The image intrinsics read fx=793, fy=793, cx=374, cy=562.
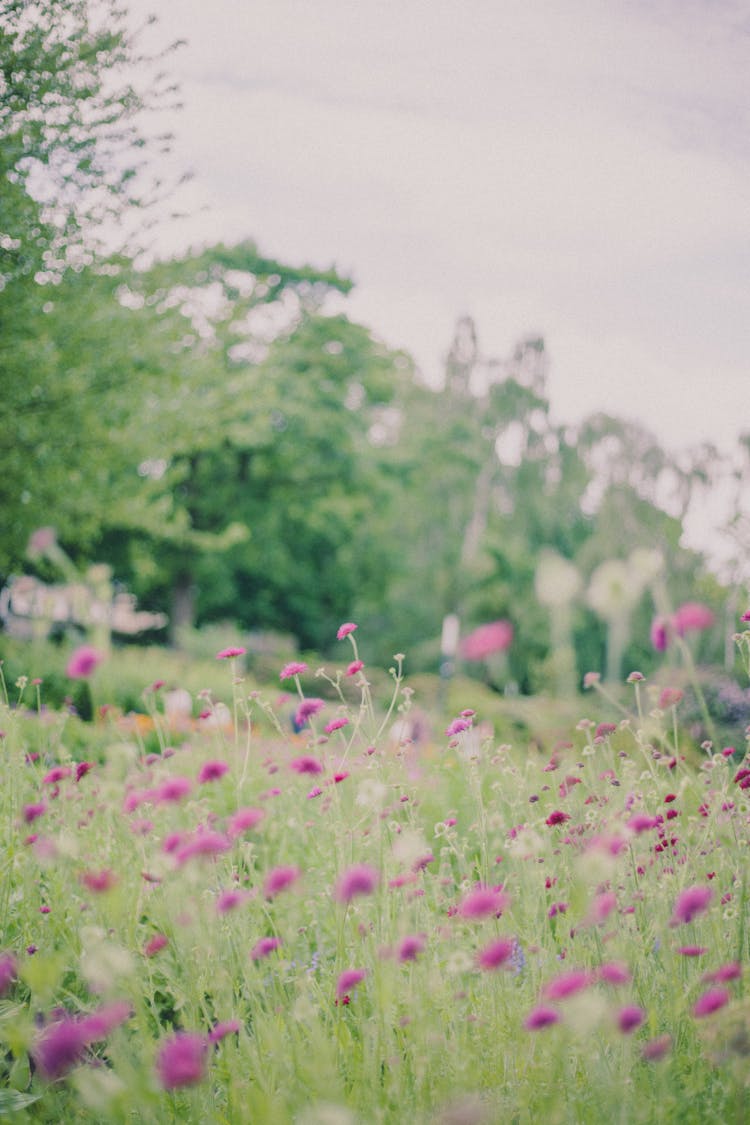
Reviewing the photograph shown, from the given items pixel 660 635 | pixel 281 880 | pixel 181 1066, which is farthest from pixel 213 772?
pixel 660 635

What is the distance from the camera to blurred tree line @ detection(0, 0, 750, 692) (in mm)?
5012

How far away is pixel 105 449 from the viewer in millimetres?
7988

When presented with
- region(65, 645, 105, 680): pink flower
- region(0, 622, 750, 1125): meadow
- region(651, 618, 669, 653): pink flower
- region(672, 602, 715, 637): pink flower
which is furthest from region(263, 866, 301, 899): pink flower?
region(651, 618, 669, 653): pink flower

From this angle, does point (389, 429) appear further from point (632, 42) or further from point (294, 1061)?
point (294, 1061)

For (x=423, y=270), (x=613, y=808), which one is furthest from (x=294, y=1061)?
(x=423, y=270)

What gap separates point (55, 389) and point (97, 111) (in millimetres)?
2088

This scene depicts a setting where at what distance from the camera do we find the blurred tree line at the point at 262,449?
5.01 m

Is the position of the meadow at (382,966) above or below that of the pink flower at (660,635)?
below

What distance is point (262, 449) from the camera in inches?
755

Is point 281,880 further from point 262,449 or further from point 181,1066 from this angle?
point 262,449

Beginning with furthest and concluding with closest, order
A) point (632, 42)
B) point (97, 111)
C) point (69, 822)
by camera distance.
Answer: point (97, 111) < point (632, 42) < point (69, 822)

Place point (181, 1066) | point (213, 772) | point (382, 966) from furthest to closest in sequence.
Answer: point (382, 966) → point (213, 772) → point (181, 1066)

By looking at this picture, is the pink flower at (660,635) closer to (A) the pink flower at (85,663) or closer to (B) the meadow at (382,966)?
(B) the meadow at (382,966)

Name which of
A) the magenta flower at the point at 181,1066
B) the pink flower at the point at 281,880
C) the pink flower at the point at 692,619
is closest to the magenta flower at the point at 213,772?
the pink flower at the point at 281,880
